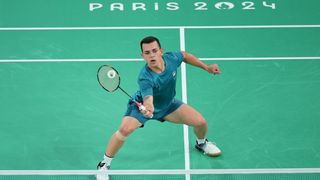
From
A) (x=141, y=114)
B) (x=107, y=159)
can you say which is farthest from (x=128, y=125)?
(x=107, y=159)

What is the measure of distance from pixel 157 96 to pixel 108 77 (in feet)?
2.11

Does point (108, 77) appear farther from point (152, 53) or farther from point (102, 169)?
point (102, 169)

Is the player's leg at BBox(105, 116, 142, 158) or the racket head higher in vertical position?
the racket head

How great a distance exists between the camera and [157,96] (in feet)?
22.5

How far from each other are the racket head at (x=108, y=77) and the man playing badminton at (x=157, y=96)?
0.28 meters

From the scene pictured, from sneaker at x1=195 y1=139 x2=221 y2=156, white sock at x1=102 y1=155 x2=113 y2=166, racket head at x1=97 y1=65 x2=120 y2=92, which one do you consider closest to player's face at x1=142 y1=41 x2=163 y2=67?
racket head at x1=97 y1=65 x2=120 y2=92

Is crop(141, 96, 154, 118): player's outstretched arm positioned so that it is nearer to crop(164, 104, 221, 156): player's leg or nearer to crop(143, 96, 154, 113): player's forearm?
crop(143, 96, 154, 113): player's forearm

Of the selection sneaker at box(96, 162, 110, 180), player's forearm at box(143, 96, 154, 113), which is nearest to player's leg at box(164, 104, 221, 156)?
player's forearm at box(143, 96, 154, 113)

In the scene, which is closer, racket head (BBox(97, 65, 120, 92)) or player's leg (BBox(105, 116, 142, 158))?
racket head (BBox(97, 65, 120, 92))

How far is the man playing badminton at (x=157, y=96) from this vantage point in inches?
257

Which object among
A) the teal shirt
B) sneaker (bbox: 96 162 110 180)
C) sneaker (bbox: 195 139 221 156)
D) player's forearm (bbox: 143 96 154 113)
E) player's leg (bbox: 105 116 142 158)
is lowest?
sneaker (bbox: 96 162 110 180)

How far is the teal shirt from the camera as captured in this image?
6.55m

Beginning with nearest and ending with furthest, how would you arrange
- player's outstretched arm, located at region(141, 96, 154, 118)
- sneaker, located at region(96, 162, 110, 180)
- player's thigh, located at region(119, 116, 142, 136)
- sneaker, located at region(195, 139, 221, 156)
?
player's outstretched arm, located at region(141, 96, 154, 118) → player's thigh, located at region(119, 116, 142, 136) → sneaker, located at region(96, 162, 110, 180) → sneaker, located at region(195, 139, 221, 156)

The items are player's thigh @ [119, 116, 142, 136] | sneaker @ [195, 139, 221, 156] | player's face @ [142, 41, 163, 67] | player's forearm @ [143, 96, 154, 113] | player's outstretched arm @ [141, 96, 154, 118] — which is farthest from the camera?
sneaker @ [195, 139, 221, 156]
